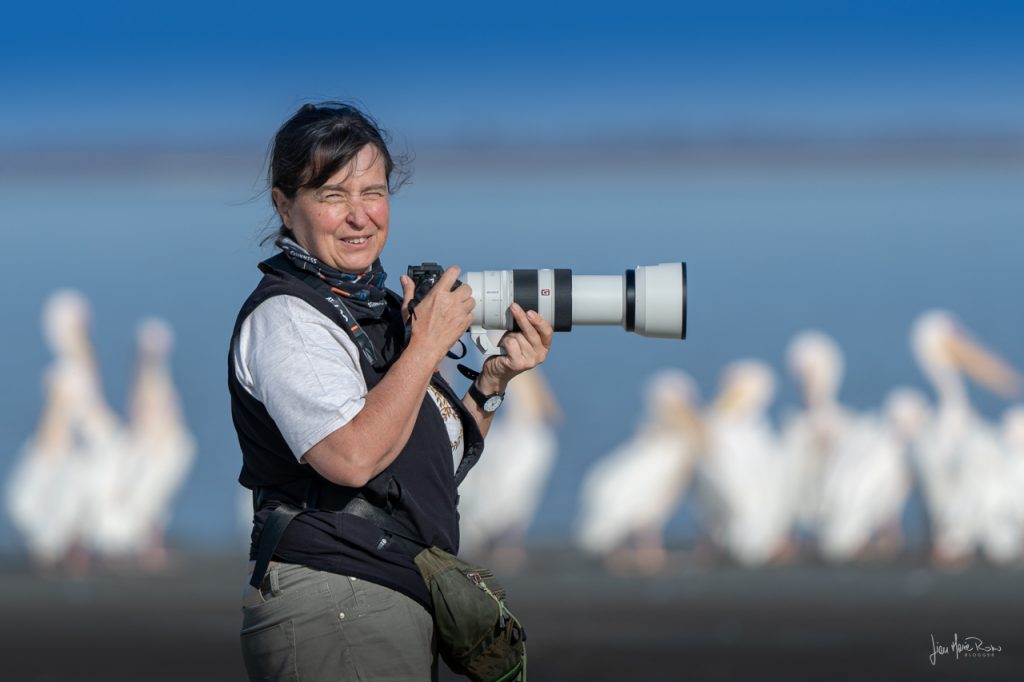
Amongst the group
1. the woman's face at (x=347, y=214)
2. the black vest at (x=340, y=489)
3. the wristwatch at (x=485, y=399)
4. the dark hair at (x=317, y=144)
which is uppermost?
the dark hair at (x=317, y=144)

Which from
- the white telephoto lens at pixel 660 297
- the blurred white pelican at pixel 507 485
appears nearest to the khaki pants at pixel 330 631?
the white telephoto lens at pixel 660 297

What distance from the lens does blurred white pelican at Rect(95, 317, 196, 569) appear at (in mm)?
12578

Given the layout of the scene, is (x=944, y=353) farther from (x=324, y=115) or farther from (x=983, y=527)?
(x=324, y=115)

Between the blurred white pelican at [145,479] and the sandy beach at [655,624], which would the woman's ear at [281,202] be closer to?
the sandy beach at [655,624]

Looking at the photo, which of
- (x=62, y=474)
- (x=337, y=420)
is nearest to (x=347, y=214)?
(x=337, y=420)

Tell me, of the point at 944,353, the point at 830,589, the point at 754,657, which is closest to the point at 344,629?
the point at 754,657

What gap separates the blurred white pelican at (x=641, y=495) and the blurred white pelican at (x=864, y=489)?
1.11 meters

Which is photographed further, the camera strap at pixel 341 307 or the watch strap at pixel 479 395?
the watch strap at pixel 479 395

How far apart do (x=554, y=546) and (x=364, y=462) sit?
11.8 m

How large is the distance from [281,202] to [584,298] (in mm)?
630

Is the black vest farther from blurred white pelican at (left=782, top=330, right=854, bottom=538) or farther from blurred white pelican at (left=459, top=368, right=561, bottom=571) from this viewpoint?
blurred white pelican at (left=782, top=330, right=854, bottom=538)

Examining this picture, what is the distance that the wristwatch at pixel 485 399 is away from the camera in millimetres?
3357

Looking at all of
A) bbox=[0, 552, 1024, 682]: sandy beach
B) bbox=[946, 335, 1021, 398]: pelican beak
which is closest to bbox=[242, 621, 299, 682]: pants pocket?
bbox=[0, 552, 1024, 682]: sandy beach

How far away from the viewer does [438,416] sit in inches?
120
